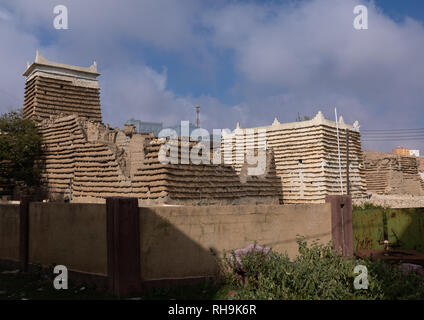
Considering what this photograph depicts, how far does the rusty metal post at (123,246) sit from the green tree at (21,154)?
16926mm

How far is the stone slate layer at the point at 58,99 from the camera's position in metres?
28.1

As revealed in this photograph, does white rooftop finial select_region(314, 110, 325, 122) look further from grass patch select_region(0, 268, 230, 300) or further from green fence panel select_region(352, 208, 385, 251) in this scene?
grass patch select_region(0, 268, 230, 300)

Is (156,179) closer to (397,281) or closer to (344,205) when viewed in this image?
(344,205)

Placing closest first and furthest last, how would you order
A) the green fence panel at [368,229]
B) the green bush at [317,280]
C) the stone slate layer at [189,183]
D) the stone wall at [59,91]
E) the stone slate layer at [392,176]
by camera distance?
the green bush at [317,280]
the green fence panel at [368,229]
the stone slate layer at [189,183]
the stone wall at [59,91]
the stone slate layer at [392,176]

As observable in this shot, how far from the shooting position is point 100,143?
19.0 m

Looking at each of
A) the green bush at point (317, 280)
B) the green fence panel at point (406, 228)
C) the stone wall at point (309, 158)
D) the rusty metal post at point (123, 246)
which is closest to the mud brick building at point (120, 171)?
the stone wall at point (309, 158)

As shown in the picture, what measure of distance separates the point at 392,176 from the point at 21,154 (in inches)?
1137

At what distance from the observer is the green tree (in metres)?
22.6

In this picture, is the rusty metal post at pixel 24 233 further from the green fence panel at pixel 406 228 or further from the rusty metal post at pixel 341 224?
the green fence panel at pixel 406 228

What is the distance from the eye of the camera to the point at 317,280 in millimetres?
6457

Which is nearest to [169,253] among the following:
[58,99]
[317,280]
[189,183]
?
[317,280]

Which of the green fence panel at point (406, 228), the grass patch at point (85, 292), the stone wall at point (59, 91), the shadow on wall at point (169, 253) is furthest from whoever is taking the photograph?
the stone wall at point (59, 91)

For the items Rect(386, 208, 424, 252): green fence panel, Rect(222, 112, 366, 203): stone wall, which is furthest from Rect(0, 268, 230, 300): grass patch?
Rect(222, 112, 366, 203): stone wall

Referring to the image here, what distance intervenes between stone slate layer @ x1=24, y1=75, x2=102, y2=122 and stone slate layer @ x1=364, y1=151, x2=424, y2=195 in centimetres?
2368
